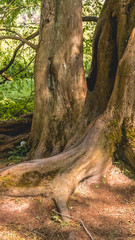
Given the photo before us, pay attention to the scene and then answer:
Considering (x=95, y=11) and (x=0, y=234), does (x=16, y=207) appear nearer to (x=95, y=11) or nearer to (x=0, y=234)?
(x=0, y=234)

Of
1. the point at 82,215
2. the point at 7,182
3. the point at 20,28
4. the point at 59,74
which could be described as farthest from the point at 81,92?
the point at 20,28

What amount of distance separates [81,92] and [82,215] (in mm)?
2219

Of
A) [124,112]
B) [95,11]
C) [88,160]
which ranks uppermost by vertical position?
[95,11]

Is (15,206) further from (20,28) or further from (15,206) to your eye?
(20,28)

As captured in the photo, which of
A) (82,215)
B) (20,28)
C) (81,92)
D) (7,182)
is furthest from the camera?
(20,28)

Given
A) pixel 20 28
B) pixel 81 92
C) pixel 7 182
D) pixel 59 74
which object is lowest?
pixel 7 182

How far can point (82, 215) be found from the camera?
3.30 meters

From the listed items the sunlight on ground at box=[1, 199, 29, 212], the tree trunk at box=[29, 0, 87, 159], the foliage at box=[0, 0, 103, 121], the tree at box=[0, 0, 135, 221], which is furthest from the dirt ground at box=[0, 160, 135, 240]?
A: the foliage at box=[0, 0, 103, 121]

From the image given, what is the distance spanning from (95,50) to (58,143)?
6.63 feet

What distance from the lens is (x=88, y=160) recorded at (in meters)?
3.96

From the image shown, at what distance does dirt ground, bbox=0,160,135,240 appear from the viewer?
9.73 feet

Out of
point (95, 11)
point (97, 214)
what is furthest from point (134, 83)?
point (95, 11)

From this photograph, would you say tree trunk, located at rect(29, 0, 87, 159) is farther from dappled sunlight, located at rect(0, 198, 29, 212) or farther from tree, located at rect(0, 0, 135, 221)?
dappled sunlight, located at rect(0, 198, 29, 212)

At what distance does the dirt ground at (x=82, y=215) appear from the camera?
2965mm
